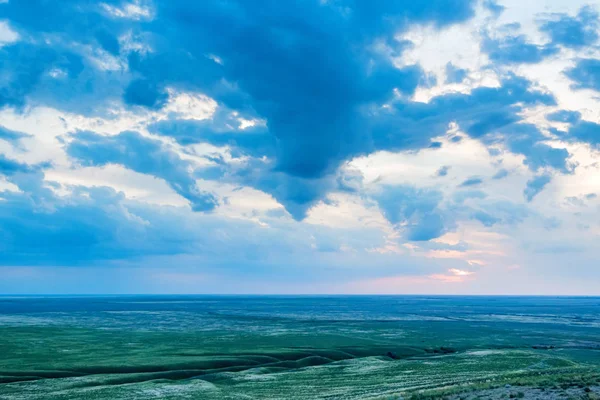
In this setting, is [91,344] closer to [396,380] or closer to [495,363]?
[396,380]

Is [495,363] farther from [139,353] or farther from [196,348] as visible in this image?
[139,353]

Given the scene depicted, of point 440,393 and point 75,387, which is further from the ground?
point 440,393

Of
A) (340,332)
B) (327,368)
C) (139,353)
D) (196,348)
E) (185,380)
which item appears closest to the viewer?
(185,380)

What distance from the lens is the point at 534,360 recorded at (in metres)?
70.8

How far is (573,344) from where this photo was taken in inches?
3770

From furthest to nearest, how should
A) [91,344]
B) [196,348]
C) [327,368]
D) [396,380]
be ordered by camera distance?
1. [91,344]
2. [196,348]
3. [327,368]
4. [396,380]

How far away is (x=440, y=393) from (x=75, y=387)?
40.5m

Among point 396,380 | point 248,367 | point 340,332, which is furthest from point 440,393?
point 340,332

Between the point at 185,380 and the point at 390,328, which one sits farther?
the point at 390,328

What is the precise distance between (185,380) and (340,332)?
6302cm

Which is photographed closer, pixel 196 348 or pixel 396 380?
pixel 396 380

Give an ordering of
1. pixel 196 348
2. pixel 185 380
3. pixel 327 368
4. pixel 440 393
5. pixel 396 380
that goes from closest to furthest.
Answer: pixel 440 393, pixel 396 380, pixel 185 380, pixel 327 368, pixel 196 348

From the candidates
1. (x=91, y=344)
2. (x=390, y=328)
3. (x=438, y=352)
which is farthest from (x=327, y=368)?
(x=390, y=328)

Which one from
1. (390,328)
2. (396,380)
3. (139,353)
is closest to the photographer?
(396,380)
